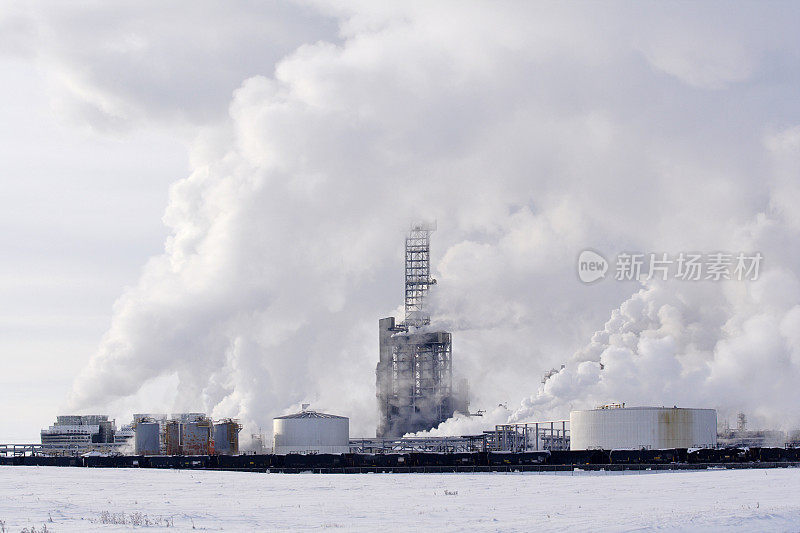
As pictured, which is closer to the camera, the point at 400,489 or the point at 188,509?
the point at 188,509

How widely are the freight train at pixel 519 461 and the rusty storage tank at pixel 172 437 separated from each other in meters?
41.4

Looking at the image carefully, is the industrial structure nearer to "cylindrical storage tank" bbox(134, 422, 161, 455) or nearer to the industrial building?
the industrial building

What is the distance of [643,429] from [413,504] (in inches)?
3568

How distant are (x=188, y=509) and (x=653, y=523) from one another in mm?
33307

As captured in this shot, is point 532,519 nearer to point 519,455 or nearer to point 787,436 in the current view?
point 519,455

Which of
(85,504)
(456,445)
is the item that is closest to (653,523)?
(85,504)

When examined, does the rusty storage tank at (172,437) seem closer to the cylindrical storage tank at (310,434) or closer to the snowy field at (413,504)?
the cylindrical storage tank at (310,434)

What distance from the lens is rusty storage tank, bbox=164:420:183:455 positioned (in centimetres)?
19488

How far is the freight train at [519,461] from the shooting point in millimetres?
136875

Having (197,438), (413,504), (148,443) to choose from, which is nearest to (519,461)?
(413,504)

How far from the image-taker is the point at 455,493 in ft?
286

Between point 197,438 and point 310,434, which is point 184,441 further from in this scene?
point 310,434

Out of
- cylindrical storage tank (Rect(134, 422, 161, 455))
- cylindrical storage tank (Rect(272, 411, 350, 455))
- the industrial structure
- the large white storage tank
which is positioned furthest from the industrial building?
the industrial structure

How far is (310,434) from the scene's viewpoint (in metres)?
183
